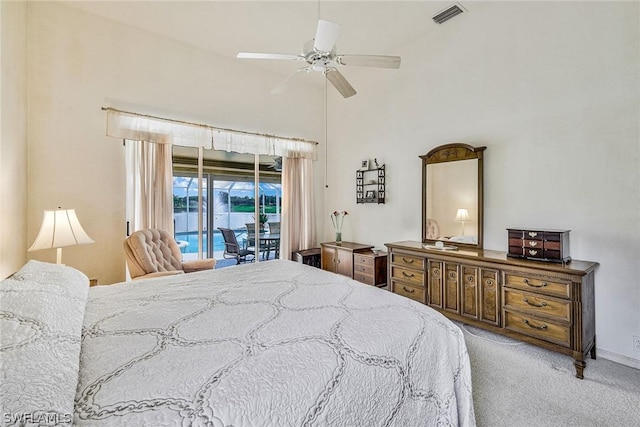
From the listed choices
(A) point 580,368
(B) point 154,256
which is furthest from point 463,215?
(B) point 154,256

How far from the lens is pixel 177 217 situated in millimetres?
3822

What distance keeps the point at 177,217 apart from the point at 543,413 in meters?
4.08

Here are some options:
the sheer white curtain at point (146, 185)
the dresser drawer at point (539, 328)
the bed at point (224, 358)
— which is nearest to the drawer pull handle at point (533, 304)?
the dresser drawer at point (539, 328)

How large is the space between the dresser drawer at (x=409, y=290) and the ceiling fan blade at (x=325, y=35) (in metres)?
2.58

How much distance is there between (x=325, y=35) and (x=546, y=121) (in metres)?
2.26

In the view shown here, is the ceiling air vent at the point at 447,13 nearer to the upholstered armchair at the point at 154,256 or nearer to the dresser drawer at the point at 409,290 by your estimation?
the dresser drawer at the point at 409,290

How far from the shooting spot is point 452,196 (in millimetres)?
3375

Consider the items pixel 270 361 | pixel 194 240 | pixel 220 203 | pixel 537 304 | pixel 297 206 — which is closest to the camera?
pixel 270 361

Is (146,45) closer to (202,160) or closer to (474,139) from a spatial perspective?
(202,160)

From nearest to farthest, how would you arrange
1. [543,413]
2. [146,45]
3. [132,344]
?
1. [132,344]
2. [543,413]
3. [146,45]

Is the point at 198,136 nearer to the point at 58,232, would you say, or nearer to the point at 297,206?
the point at 297,206

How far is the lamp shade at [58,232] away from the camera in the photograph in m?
2.40

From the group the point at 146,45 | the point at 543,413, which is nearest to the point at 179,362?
the point at 543,413

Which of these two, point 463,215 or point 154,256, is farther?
point 463,215
